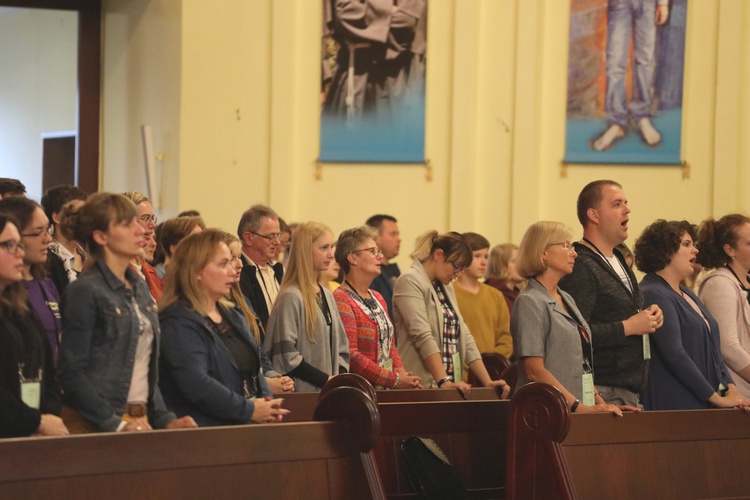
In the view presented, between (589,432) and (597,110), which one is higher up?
(597,110)

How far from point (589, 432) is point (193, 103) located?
5.41 metres

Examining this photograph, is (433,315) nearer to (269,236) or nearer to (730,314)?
(269,236)

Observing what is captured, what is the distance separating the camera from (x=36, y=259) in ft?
12.9

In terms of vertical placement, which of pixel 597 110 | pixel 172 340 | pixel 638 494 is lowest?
pixel 638 494

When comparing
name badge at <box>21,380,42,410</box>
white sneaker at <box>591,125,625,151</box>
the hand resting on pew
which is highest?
white sneaker at <box>591,125,625,151</box>

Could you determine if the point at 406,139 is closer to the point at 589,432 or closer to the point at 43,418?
the point at 589,432

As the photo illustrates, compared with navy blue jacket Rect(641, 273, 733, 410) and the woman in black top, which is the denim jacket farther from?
navy blue jacket Rect(641, 273, 733, 410)

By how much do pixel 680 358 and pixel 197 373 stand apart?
2473 millimetres

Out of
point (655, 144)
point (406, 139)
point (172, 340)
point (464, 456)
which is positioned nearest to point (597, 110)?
point (655, 144)

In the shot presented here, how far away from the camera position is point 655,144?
10.0 meters

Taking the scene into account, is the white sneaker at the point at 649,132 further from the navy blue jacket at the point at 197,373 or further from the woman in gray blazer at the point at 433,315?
the navy blue jacket at the point at 197,373

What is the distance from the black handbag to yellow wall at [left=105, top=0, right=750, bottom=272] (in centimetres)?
450

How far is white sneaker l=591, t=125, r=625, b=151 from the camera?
9945mm

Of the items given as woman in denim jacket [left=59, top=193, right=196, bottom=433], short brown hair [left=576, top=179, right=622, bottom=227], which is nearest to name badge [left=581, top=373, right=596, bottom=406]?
short brown hair [left=576, top=179, right=622, bottom=227]
